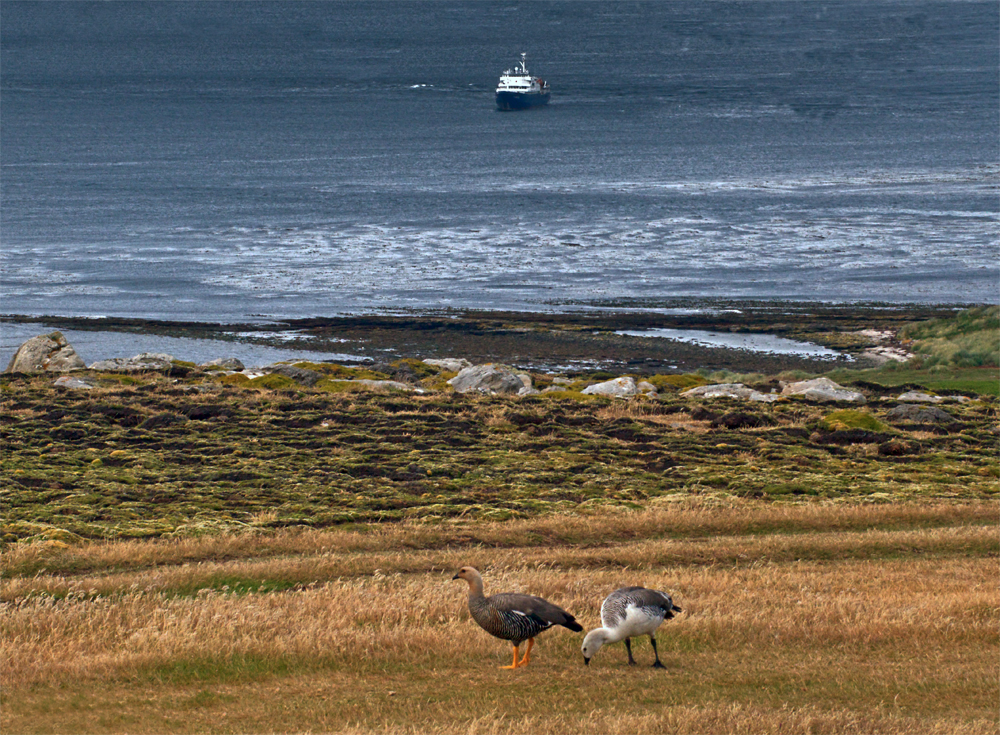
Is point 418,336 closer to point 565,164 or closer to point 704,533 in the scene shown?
point 704,533

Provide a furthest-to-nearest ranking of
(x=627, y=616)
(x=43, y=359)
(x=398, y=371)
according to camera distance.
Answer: (x=398, y=371) < (x=43, y=359) < (x=627, y=616)

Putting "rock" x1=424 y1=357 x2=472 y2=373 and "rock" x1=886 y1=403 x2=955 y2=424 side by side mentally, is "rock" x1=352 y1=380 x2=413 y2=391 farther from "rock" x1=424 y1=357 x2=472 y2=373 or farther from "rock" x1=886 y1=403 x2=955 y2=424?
"rock" x1=886 y1=403 x2=955 y2=424

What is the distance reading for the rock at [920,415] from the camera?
4350cm

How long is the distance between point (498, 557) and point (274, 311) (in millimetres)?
61691

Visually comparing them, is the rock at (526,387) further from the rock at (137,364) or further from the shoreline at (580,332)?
the rock at (137,364)

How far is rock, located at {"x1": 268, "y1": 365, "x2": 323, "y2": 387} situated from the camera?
52.5 m

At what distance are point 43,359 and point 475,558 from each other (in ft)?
132

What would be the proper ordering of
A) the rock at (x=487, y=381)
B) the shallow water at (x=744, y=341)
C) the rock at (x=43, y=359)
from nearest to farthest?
the rock at (x=487, y=381) → the rock at (x=43, y=359) → the shallow water at (x=744, y=341)

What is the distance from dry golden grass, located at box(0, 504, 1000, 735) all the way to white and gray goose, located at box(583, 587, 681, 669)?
67 cm

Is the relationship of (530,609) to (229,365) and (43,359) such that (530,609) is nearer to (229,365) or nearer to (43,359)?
(229,365)

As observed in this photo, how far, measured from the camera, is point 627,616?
461 inches

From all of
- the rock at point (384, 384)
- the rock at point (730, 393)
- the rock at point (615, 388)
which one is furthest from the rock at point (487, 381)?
the rock at point (730, 393)

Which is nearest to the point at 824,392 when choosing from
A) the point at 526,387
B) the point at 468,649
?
the point at 526,387

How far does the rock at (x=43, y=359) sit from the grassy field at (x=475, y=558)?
22.2 feet
